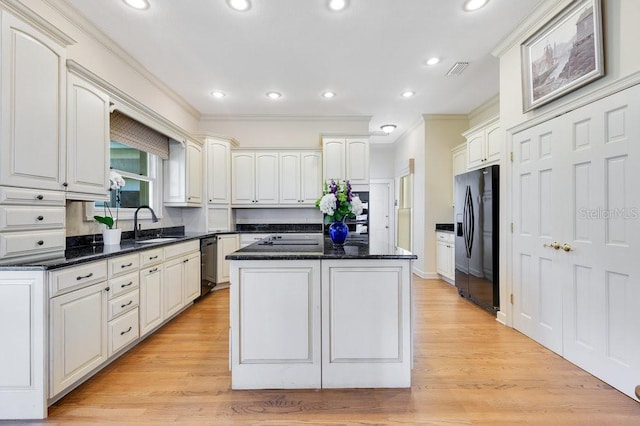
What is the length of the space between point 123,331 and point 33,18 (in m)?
2.18

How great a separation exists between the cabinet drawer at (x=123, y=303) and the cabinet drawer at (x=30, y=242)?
53 cm

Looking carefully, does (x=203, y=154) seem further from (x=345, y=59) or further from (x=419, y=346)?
(x=419, y=346)

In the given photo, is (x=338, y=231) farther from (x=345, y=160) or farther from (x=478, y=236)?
(x=345, y=160)

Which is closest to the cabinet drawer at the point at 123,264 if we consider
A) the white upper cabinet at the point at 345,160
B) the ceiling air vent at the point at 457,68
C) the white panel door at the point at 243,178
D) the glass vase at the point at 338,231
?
the glass vase at the point at 338,231

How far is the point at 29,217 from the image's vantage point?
187 centimetres

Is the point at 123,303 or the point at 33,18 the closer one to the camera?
the point at 33,18

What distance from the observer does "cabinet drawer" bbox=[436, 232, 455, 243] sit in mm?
4621

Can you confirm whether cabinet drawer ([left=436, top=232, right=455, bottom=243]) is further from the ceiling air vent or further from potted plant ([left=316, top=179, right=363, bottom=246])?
potted plant ([left=316, top=179, right=363, bottom=246])

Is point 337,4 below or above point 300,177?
above

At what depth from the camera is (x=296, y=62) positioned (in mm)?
3418

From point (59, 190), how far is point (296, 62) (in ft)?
8.32

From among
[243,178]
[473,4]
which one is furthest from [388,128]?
[473,4]

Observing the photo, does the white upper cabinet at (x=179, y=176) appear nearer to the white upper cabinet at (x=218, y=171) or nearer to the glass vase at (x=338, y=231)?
the white upper cabinet at (x=218, y=171)

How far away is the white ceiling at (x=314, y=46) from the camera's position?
254cm
